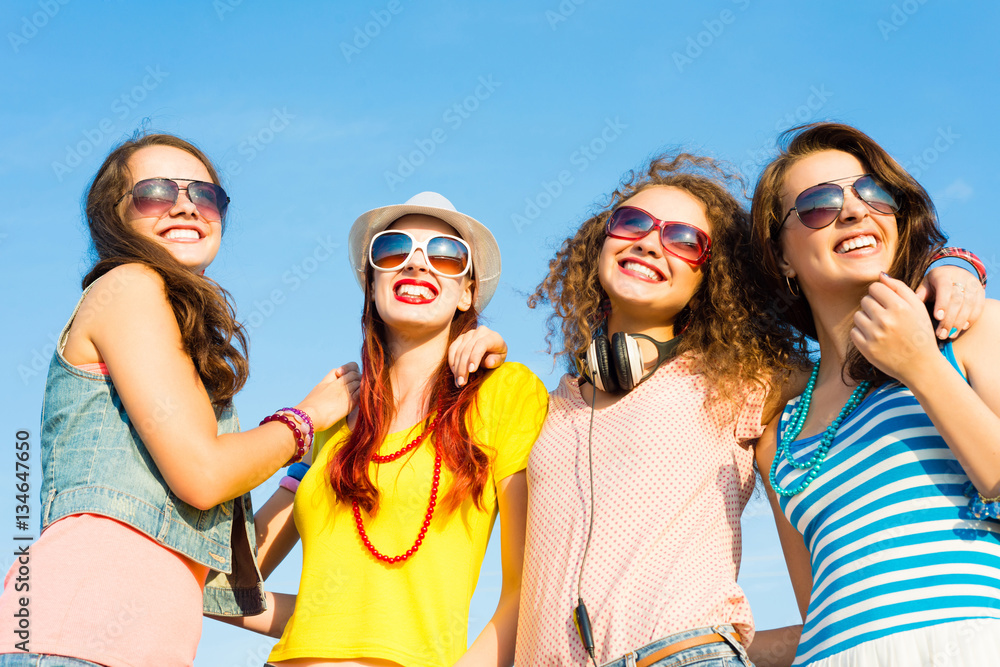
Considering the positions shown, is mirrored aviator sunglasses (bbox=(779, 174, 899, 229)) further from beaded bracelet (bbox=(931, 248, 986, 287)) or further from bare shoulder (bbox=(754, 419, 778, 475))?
bare shoulder (bbox=(754, 419, 778, 475))

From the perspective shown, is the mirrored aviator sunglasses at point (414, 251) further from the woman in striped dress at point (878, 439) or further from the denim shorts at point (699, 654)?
the denim shorts at point (699, 654)

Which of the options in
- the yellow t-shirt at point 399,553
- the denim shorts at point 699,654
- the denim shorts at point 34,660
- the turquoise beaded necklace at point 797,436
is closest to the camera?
the denim shorts at point 34,660

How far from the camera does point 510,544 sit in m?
4.61

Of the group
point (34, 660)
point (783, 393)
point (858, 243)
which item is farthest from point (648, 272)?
point (34, 660)

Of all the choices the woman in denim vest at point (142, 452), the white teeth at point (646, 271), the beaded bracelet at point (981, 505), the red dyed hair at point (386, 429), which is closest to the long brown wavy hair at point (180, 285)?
the woman in denim vest at point (142, 452)

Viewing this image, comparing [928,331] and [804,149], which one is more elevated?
[804,149]

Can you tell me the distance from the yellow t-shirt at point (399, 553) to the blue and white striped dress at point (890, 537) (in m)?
1.60

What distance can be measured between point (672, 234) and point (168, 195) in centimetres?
269

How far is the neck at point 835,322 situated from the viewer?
4.43 m

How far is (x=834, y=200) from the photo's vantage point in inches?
172

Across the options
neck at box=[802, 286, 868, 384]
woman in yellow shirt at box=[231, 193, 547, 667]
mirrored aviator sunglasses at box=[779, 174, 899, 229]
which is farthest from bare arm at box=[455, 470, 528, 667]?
mirrored aviator sunglasses at box=[779, 174, 899, 229]

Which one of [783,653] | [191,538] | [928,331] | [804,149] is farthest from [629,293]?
[191,538]

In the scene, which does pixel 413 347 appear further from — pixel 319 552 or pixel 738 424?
pixel 738 424

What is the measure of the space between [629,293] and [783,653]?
198 centimetres
